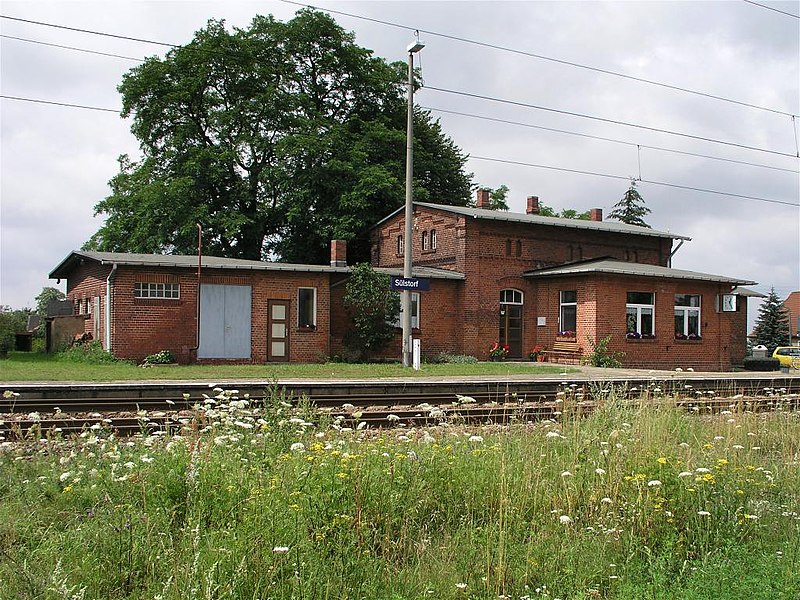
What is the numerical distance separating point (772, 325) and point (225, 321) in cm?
4686

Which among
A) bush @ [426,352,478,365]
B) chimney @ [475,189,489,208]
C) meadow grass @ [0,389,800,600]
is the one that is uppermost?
chimney @ [475,189,489,208]

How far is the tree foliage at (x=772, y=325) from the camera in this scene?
57.9 m

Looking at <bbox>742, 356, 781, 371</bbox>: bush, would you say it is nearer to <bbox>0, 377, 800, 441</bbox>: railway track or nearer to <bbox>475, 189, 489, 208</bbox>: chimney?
<bbox>475, 189, 489, 208</bbox>: chimney

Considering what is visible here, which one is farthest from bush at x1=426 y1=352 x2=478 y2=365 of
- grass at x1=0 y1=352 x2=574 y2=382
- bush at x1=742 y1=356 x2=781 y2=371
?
bush at x1=742 y1=356 x2=781 y2=371

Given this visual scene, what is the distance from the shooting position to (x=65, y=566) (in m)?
4.74

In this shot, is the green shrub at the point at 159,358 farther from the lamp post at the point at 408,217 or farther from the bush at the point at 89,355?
the lamp post at the point at 408,217

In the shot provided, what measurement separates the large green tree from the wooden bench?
1290cm

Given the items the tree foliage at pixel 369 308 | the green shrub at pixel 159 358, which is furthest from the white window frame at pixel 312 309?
the green shrub at pixel 159 358

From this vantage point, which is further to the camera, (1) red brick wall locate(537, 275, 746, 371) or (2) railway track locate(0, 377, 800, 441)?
(1) red brick wall locate(537, 275, 746, 371)

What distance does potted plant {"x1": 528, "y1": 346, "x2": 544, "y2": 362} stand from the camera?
106 ft

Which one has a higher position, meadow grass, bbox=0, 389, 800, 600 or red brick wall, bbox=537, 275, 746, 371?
red brick wall, bbox=537, 275, 746, 371

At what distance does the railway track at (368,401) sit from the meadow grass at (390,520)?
1660 millimetres

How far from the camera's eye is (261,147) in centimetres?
4144

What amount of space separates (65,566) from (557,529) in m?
3.41
